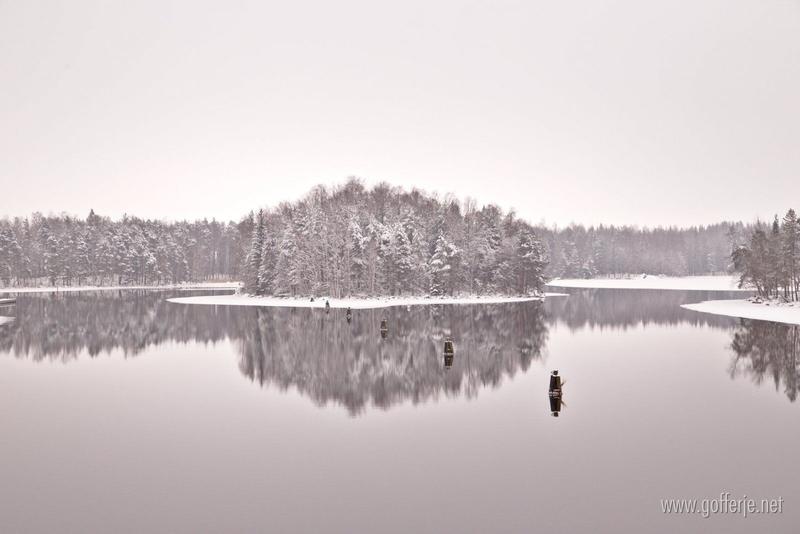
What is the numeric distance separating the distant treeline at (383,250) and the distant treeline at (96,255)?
139 feet

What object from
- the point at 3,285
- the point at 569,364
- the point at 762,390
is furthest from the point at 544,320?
the point at 3,285

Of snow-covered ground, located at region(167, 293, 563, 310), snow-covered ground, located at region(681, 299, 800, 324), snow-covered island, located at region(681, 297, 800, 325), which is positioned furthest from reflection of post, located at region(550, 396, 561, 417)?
snow-covered ground, located at region(167, 293, 563, 310)

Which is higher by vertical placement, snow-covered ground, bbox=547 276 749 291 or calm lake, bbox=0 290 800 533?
snow-covered ground, bbox=547 276 749 291

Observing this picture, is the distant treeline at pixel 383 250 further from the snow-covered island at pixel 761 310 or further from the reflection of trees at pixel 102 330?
the snow-covered island at pixel 761 310

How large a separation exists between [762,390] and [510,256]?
74441 mm

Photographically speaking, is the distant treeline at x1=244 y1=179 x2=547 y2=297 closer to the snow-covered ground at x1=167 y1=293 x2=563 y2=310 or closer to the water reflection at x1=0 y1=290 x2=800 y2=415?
the snow-covered ground at x1=167 y1=293 x2=563 y2=310

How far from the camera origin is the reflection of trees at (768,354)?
2480 cm

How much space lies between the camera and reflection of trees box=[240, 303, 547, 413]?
23.2 metres

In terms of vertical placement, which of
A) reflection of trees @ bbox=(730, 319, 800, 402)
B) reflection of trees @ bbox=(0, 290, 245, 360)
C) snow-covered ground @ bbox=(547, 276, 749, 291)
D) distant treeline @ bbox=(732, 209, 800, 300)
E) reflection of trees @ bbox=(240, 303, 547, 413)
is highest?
distant treeline @ bbox=(732, 209, 800, 300)

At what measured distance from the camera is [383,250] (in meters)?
88.5

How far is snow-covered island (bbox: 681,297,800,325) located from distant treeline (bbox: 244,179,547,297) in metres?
35.7

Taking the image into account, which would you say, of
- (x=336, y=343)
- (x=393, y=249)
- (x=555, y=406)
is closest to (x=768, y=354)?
(x=555, y=406)

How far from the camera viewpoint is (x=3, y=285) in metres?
144

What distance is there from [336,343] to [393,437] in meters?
20.9
